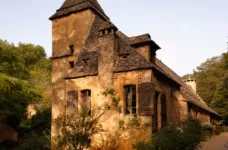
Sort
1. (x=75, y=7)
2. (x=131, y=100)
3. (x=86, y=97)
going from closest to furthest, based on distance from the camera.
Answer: (x=131, y=100)
(x=86, y=97)
(x=75, y=7)

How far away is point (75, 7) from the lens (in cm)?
2092

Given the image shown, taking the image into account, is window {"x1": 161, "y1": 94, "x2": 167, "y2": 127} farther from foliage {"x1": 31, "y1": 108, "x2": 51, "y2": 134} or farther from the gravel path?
foliage {"x1": 31, "y1": 108, "x2": 51, "y2": 134}

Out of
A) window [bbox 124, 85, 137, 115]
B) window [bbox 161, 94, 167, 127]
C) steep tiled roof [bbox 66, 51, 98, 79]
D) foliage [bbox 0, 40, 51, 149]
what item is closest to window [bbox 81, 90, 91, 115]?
steep tiled roof [bbox 66, 51, 98, 79]

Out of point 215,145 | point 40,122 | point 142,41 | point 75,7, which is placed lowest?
point 215,145

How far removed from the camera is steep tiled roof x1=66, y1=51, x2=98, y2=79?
17.2 metres

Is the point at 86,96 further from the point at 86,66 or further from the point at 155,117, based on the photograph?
the point at 155,117

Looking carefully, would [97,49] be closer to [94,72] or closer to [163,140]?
[94,72]

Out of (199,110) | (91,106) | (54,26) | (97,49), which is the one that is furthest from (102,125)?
(199,110)

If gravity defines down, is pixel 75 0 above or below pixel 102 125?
above

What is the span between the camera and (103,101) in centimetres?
1616

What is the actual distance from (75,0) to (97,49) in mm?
6060

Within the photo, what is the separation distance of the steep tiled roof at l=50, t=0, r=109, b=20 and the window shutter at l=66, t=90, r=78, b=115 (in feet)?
23.4

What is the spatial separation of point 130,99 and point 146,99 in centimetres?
108

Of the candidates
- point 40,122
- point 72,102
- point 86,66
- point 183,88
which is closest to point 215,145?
point 72,102
